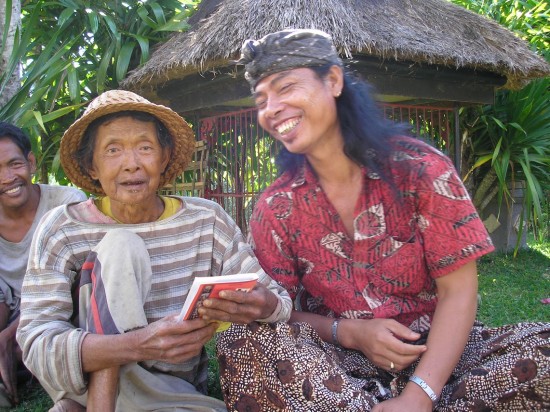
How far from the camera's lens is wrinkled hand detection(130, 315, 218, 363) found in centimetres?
173

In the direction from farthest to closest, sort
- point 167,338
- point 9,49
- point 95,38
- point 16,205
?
point 95,38, point 9,49, point 16,205, point 167,338

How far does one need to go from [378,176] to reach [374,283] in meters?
0.42

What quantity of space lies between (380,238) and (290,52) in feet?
2.58

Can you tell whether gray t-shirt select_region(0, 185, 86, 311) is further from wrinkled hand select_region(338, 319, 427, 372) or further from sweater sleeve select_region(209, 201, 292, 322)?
wrinkled hand select_region(338, 319, 427, 372)

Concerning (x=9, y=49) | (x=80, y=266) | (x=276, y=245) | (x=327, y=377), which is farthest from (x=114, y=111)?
(x=9, y=49)

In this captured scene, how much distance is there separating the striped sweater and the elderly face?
0.43 feet

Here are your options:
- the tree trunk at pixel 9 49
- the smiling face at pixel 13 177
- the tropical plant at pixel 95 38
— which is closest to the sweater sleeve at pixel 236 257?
the smiling face at pixel 13 177

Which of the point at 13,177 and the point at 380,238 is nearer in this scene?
the point at 380,238

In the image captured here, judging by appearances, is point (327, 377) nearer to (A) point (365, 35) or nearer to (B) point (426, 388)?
(B) point (426, 388)

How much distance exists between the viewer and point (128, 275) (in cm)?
180

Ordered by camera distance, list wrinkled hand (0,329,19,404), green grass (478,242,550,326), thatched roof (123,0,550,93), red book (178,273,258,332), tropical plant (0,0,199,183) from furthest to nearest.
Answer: tropical plant (0,0,199,183)
thatched roof (123,0,550,93)
green grass (478,242,550,326)
wrinkled hand (0,329,19,404)
red book (178,273,258,332)

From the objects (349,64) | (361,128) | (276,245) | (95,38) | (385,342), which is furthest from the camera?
(95,38)

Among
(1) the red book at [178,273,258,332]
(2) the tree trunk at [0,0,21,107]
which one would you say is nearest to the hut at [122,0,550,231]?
(2) the tree trunk at [0,0,21,107]

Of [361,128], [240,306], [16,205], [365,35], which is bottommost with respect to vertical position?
[16,205]
